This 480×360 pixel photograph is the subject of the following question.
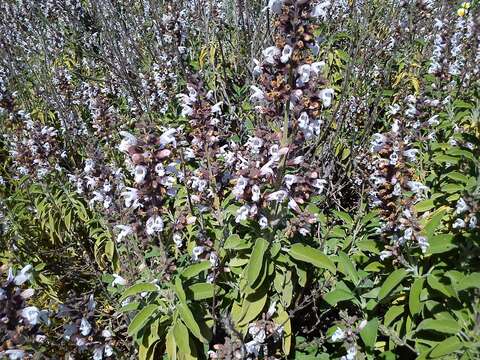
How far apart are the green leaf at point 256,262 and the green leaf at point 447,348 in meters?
0.99

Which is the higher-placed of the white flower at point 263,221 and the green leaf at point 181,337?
the white flower at point 263,221

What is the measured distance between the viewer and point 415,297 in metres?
2.45

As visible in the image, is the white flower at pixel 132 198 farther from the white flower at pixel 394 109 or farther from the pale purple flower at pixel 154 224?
the white flower at pixel 394 109

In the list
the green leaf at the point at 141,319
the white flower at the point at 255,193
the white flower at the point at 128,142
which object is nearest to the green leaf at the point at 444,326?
the white flower at the point at 255,193

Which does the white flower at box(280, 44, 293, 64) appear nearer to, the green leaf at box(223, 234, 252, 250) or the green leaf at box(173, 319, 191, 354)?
the green leaf at box(223, 234, 252, 250)

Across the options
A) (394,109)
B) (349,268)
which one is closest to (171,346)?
(349,268)

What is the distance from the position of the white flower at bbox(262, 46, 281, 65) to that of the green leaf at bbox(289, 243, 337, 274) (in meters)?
1.13

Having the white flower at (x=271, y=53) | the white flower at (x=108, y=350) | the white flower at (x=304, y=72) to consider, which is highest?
the white flower at (x=271, y=53)

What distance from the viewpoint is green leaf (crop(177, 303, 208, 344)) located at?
2.41 m

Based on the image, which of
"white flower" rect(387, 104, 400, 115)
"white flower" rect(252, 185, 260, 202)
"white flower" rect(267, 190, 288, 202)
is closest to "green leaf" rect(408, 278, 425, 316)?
"white flower" rect(267, 190, 288, 202)

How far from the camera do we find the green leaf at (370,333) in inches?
97.4

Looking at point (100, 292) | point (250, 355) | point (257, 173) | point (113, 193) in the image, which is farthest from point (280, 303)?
point (100, 292)

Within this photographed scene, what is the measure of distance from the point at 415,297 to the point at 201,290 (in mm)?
1272

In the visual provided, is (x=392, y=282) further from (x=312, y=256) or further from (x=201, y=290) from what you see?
(x=201, y=290)
